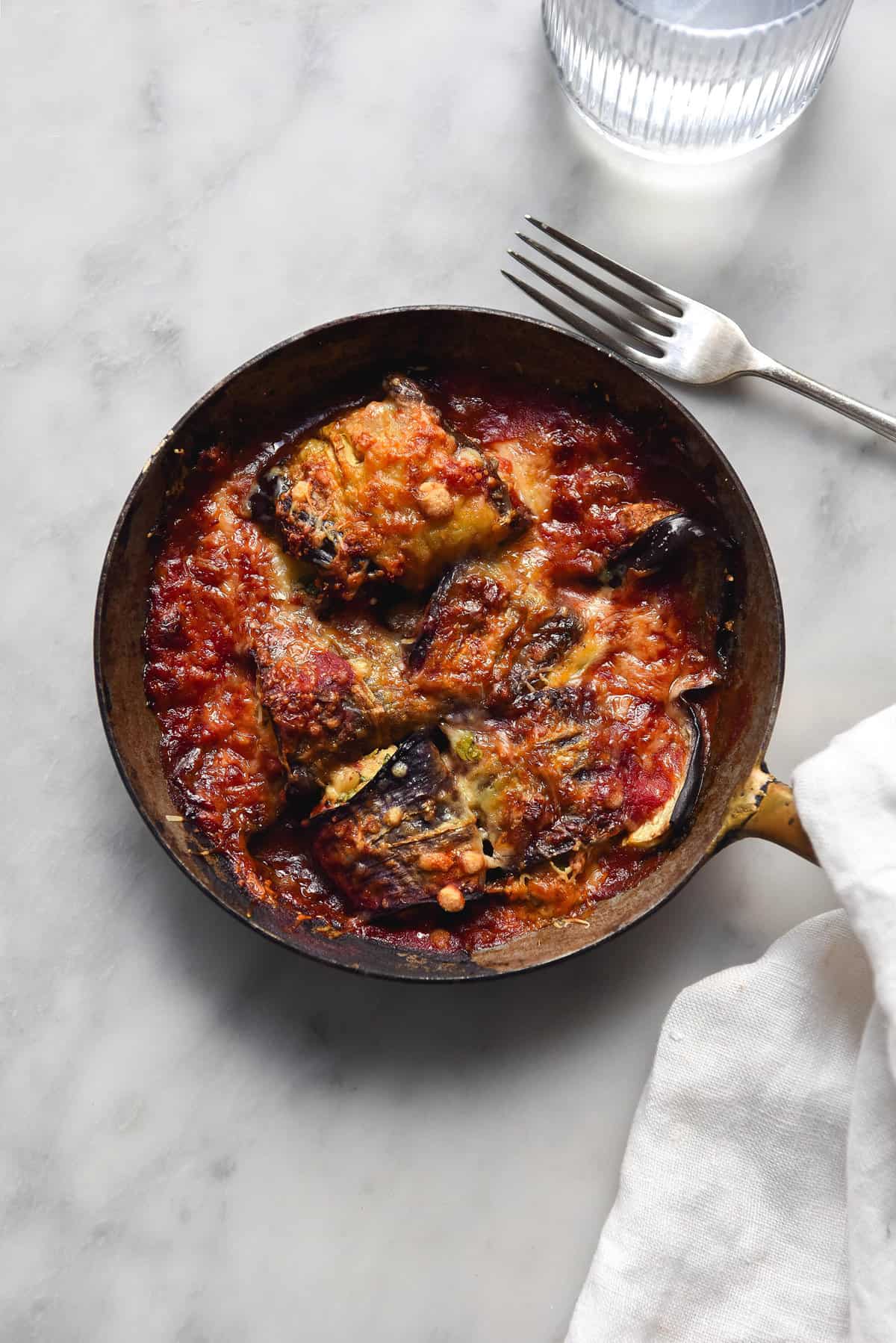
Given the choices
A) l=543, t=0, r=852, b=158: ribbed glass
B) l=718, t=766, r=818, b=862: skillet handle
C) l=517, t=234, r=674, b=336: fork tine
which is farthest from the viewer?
l=517, t=234, r=674, b=336: fork tine

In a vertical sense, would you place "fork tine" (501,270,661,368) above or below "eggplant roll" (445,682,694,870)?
above

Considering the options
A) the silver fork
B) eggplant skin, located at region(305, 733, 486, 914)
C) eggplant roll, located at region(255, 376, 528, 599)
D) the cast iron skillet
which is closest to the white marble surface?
the silver fork

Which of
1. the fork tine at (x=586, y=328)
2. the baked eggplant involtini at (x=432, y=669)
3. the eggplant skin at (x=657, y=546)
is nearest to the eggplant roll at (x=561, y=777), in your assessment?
the baked eggplant involtini at (x=432, y=669)

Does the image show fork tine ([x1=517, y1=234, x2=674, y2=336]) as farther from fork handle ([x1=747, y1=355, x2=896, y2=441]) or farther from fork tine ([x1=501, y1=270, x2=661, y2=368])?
fork handle ([x1=747, y1=355, x2=896, y2=441])

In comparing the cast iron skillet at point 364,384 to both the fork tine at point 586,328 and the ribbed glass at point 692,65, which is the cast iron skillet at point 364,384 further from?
the ribbed glass at point 692,65

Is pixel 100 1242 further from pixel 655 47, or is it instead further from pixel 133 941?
pixel 655 47

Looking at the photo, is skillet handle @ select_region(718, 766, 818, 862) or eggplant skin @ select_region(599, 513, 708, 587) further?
eggplant skin @ select_region(599, 513, 708, 587)
